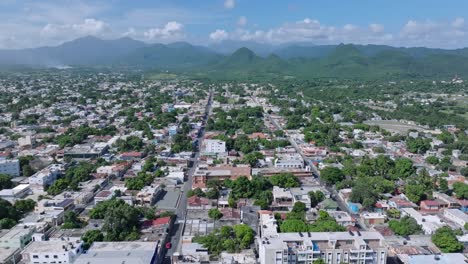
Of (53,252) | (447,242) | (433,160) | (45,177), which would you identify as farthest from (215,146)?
(447,242)

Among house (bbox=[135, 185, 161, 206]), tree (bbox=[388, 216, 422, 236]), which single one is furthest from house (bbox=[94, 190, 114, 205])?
tree (bbox=[388, 216, 422, 236])

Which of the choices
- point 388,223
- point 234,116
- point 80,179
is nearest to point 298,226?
point 388,223

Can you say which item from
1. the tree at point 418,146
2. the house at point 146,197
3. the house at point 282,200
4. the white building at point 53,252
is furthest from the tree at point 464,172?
the white building at point 53,252

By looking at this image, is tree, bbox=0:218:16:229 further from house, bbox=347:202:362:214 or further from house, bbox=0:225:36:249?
house, bbox=347:202:362:214

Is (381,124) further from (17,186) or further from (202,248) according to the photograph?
(17,186)

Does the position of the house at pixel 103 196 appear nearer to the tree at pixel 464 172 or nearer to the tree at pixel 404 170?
the tree at pixel 404 170

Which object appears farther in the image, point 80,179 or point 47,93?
point 47,93
